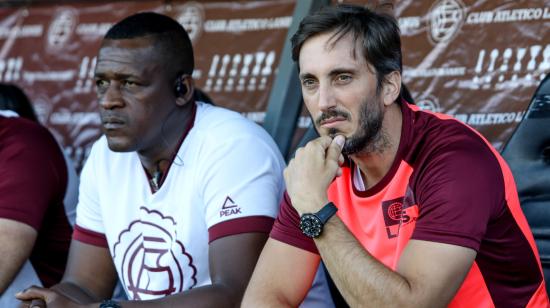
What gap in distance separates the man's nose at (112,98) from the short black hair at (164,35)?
0.19 m

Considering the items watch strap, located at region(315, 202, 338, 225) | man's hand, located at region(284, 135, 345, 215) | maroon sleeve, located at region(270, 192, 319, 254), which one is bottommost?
maroon sleeve, located at region(270, 192, 319, 254)

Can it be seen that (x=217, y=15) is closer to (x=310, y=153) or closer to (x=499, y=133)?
(x=499, y=133)

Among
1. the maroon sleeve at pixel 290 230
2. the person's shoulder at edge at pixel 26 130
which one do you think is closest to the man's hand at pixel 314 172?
the maroon sleeve at pixel 290 230

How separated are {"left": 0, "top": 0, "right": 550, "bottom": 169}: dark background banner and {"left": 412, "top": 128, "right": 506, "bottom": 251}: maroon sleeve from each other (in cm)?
60

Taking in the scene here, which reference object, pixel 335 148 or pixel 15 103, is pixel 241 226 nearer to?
pixel 335 148

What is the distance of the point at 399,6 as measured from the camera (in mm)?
3975

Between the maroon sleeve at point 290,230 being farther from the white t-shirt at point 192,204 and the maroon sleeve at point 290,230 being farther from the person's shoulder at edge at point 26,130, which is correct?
the person's shoulder at edge at point 26,130

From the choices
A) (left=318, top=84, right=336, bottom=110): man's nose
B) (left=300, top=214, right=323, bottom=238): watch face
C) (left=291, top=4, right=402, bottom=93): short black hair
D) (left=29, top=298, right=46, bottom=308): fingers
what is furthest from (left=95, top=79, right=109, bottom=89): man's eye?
(left=300, top=214, right=323, bottom=238): watch face

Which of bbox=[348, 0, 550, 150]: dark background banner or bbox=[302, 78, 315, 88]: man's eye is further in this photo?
bbox=[348, 0, 550, 150]: dark background banner

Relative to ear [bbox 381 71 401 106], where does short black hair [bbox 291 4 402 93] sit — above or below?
above

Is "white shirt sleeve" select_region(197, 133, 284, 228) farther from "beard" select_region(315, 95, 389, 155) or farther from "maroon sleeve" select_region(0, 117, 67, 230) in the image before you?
"maroon sleeve" select_region(0, 117, 67, 230)

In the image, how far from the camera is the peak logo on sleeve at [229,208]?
2.89 meters

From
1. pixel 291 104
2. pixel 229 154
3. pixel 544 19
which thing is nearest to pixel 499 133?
pixel 544 19

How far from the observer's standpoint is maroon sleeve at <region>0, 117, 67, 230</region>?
3.35 metres
